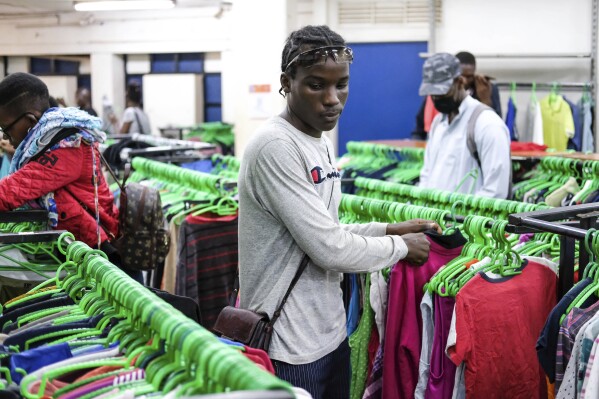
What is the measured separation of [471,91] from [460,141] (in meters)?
2.61

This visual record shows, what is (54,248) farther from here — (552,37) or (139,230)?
(552,37)

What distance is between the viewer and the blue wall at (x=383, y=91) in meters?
10.9

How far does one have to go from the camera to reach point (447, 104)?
4.45m

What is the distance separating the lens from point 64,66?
14.4m

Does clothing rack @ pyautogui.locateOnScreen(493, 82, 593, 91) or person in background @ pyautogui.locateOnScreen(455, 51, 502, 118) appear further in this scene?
clothing rack @ pyautogui.locateOnScreen(493, 82, 593, 91)

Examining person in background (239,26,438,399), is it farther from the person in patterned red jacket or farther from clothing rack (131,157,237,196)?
clothing rack (131,157,237,196)

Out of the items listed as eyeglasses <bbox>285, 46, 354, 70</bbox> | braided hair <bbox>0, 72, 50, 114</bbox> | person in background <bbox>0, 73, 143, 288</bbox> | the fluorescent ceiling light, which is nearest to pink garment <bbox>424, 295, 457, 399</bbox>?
eyeglasses <bbox>285, 46, 354, 70</bbox>

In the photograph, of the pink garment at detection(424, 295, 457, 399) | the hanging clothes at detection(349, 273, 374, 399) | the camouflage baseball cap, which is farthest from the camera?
the camouflage baseball cap

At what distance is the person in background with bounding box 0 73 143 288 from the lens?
310 cm

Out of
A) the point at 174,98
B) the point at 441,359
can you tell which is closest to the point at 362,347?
the point at 441,359

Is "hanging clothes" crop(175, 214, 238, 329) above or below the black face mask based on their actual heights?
below

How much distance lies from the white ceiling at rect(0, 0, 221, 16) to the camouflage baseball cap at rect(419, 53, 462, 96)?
7465 millimetres

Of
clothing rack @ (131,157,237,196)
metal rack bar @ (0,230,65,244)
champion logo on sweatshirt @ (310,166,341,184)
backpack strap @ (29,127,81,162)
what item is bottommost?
metal rack bar @ (0,230,65,244)

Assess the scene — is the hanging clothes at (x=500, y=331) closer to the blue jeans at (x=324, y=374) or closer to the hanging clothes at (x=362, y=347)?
the blue jeans at (x=324, y=374)
